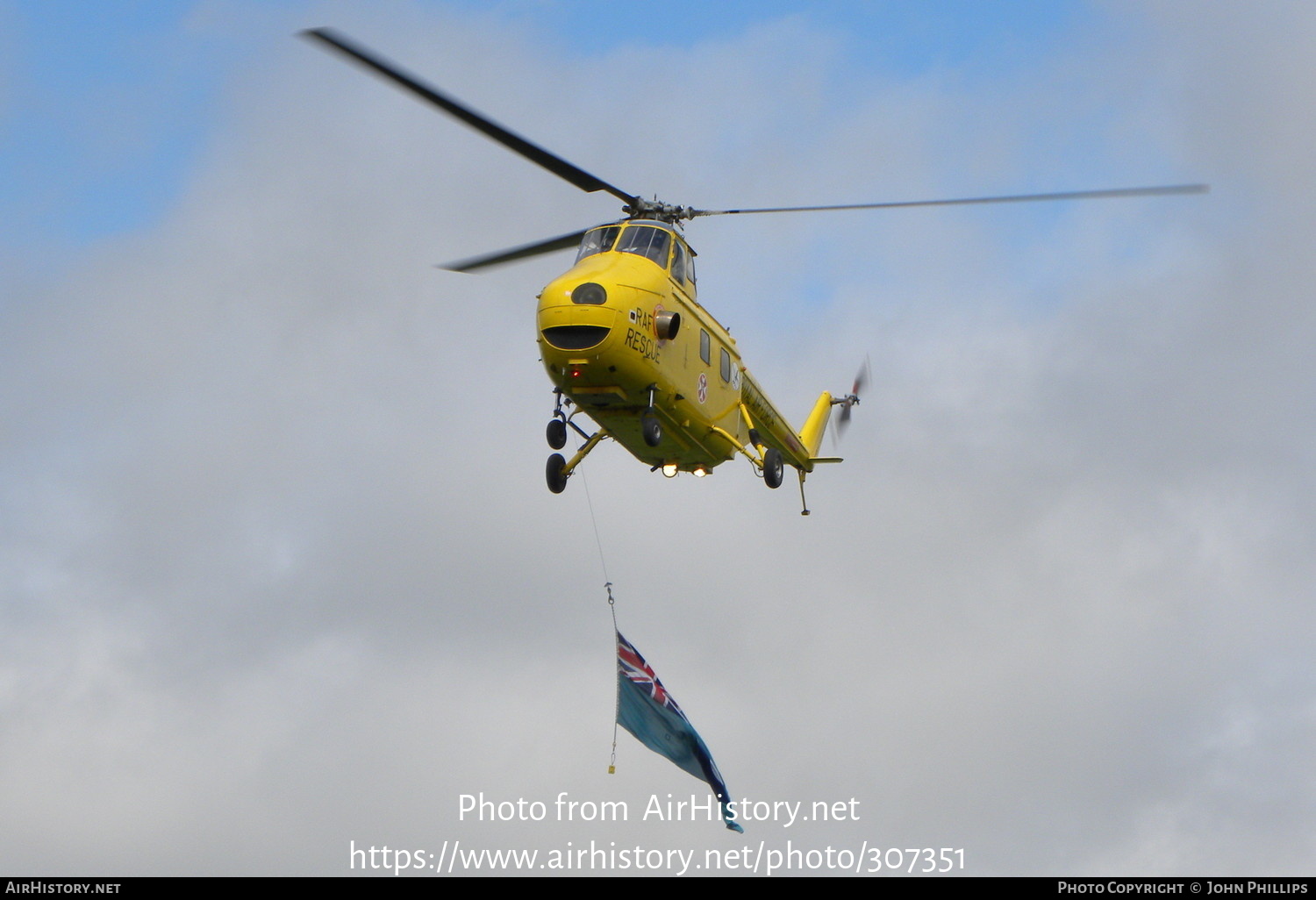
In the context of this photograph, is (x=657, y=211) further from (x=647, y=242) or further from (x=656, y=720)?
(x=656, y=720)

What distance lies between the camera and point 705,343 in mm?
32719

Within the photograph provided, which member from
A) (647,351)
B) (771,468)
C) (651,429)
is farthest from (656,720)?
(647,351)

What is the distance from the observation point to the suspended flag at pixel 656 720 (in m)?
35.3

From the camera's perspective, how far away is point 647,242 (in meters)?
31.8

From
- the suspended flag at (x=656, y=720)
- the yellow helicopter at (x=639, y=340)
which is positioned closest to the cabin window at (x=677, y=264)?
the yellow helicopter at (x=639, y=340)

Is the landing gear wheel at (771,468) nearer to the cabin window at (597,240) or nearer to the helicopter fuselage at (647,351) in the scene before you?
the helicopter fuselage at (647,351)

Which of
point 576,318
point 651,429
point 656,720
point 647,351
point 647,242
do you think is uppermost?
point 647,242

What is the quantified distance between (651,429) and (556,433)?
2.27 metres

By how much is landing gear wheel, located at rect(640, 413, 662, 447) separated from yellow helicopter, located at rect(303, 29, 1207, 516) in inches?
1.0

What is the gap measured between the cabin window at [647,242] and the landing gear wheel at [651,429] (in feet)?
9.86

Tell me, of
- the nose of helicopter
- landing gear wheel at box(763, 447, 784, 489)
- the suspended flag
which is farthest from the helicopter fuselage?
the suspended flag

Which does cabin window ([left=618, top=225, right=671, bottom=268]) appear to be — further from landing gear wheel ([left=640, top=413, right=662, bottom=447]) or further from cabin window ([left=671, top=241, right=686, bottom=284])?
landing gear wheel ([left=640, top=413, right=662, bottom=447])
